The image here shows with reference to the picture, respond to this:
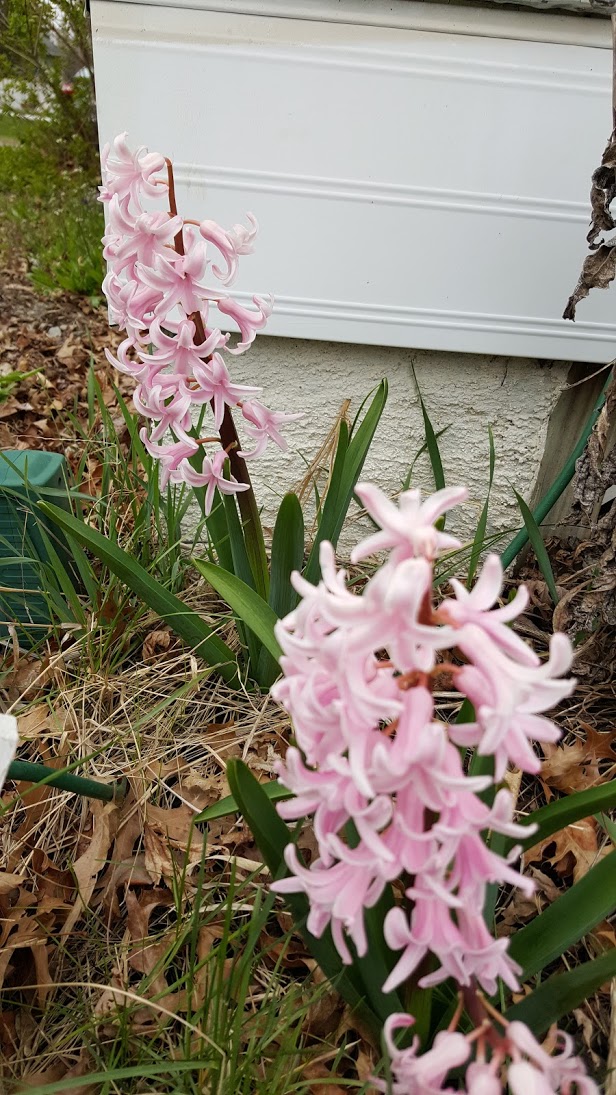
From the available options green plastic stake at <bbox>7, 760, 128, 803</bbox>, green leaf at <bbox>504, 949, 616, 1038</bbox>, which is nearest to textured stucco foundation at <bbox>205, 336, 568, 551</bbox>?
green plastic stake at <bbox>7, 760, 128, 803</bbox>

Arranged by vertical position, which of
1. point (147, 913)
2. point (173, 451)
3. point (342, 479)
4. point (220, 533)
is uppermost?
point (173, 451)

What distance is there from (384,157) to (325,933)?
1753 mm

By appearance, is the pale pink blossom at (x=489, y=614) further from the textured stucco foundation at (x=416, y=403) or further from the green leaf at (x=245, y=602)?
the textured stucco foundation at (x=416, y=403)

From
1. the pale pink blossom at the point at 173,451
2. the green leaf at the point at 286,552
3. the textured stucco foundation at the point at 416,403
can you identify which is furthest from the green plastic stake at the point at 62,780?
the textured stucco foundation at the point at 416,403

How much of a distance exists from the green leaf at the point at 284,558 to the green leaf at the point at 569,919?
2.33 ft

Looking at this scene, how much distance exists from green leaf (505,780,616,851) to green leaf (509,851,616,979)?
55mm

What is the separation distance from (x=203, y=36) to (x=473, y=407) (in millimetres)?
1187

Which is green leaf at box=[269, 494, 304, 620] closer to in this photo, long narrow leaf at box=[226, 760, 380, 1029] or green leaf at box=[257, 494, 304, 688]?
green leaf at box=[257, 494, 304, 688]

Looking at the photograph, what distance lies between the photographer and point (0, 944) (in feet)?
4.18

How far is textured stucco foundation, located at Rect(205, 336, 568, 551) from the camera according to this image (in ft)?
7.01

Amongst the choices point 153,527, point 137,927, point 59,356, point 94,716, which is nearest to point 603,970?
point 137,927

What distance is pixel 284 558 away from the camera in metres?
1.49

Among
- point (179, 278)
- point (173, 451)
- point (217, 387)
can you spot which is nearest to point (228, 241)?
point (179, 278)

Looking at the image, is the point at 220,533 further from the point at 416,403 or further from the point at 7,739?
the point at 7,739
